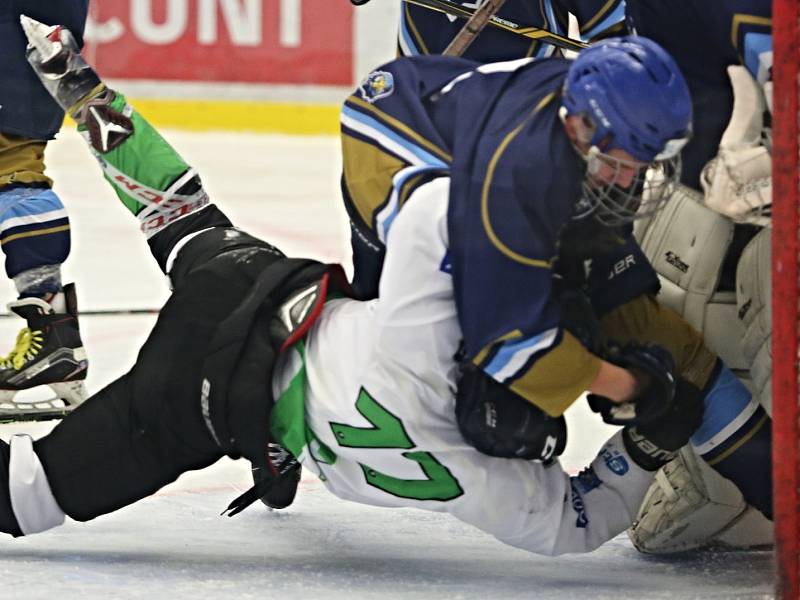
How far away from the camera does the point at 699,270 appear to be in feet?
8.14

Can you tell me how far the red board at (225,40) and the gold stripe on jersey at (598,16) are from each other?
3.64 meters

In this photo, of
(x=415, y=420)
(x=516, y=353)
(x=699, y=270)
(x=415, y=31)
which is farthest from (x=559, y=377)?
(x=415, y=31)

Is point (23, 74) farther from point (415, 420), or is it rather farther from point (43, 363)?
point (415, 420)

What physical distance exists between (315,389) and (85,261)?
2656 millimetres

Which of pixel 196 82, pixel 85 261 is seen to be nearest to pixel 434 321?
pixel 85 261

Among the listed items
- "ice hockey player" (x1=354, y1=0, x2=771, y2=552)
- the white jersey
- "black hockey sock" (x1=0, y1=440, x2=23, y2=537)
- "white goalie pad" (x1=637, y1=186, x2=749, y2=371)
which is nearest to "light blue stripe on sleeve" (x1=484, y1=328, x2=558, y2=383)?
the white jersey

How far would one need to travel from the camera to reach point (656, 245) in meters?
2.54

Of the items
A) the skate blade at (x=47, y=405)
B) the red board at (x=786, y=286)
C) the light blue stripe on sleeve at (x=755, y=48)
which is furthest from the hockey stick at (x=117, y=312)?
the red board at (x=786, y=286)

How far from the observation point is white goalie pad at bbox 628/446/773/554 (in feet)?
8.16

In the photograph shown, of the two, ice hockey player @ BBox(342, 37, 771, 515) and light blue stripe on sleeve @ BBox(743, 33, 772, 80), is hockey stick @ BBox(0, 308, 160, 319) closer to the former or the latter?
ice hockey player @ BBox(342, 37, 771, 515)

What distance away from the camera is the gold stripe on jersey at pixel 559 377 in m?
2.12

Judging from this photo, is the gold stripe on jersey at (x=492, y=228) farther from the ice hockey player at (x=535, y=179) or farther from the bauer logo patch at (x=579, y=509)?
the bauer logo patch at (x=579, y=509)

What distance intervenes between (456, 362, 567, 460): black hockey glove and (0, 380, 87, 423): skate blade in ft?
4.04

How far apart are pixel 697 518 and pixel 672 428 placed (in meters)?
0.21
